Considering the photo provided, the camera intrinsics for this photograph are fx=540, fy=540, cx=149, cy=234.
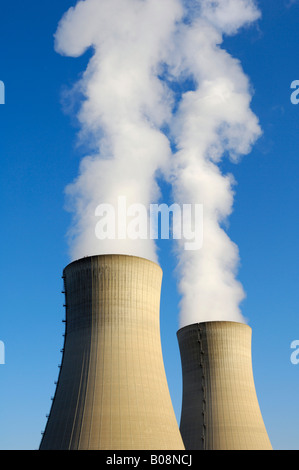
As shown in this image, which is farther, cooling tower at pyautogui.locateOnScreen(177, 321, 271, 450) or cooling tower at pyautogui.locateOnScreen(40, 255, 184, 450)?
cooling tower at pyautogui.locateOnScreen(177, 321, 271, 450)

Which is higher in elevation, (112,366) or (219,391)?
(219,391)

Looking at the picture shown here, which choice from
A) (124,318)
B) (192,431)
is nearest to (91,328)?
(124,318)

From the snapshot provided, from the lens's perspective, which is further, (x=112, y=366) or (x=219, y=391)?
(x=219, y=391)

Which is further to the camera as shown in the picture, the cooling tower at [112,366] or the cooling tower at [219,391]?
the cooling tower at [219,391]
